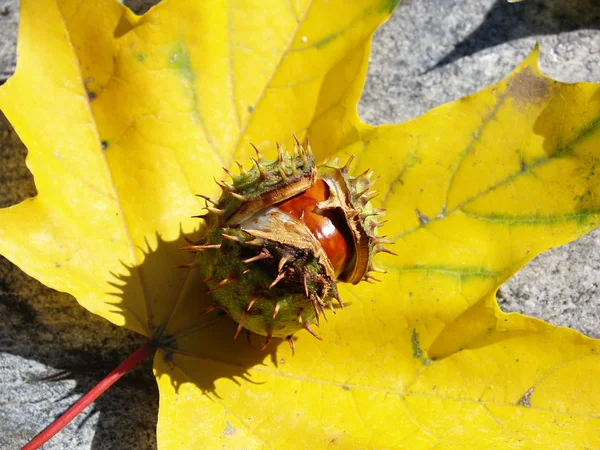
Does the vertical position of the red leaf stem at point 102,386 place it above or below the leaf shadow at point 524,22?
below

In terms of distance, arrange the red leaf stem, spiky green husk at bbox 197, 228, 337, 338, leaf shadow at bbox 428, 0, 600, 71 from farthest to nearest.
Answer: leaf shadow at bbox 428, 0, 600, 71
the red leaf stem
spiky green husk at bbox 197, 228, 337, 338

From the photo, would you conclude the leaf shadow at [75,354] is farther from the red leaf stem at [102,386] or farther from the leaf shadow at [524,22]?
the leaf shadow at [524,22]

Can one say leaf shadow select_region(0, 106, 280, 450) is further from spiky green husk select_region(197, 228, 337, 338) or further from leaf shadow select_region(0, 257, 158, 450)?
spiky green husk select_region(197, 228, 337, 338)

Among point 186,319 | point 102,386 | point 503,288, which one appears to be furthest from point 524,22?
point 102,386

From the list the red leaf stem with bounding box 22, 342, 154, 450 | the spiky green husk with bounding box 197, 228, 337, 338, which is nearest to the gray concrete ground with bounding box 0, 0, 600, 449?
the red leaf stem with bounding box 22, 342, 154, 450

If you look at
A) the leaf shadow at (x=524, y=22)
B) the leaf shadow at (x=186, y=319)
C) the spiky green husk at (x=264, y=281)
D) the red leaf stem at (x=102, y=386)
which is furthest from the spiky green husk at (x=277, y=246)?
the leaf shadow at (x=524, y=22)

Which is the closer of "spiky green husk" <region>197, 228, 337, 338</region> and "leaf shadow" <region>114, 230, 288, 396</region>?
"spiky green husk" <region>197, 228, 337, 338</region>

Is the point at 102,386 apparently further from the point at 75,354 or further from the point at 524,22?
the point at 524,22

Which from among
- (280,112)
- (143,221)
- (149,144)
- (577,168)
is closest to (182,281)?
(143,221)
